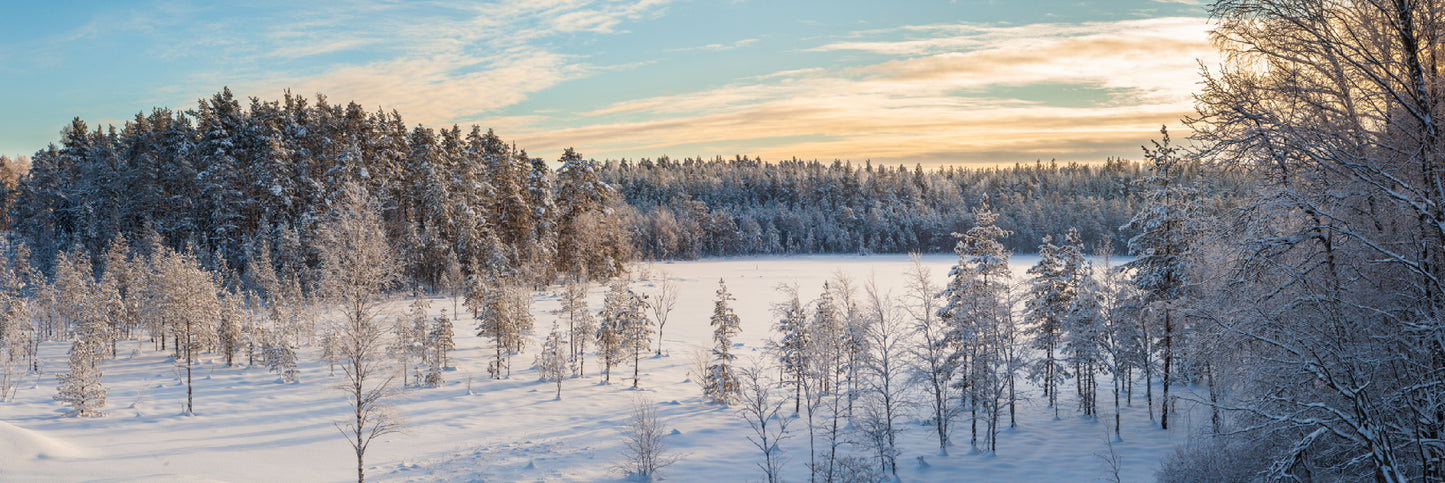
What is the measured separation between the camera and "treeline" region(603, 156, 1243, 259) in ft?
447

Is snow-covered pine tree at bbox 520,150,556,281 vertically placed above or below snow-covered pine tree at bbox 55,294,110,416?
above

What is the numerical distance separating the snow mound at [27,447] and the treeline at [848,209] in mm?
94847

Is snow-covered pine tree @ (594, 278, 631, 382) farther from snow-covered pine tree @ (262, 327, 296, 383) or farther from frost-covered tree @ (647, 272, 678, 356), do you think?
snow-covered pine tree @ (262, 327, 296, 383)

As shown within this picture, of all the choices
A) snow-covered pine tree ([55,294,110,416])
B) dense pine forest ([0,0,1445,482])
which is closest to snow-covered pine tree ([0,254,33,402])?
dense pine forest ([0,0,1445,482])

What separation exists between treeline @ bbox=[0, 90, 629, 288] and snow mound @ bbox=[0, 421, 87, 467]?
111 feet

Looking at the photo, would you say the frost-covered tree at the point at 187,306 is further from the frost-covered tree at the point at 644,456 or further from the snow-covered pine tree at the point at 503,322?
the frost-covered tree at the point at 644,456

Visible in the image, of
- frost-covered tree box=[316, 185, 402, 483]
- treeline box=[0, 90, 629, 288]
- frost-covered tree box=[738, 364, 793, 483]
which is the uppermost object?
treeline box=[0, 90, 629, 288]

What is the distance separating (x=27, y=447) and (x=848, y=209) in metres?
143

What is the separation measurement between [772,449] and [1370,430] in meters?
20.9

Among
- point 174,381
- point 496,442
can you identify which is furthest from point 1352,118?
point 174,381

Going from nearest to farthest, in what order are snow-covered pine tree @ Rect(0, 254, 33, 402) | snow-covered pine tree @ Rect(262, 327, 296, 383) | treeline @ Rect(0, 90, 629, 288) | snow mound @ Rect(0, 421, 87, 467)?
1. snow mound @ Rect(0, 421, 87, 467)
2. snow-covered pine tree @ Rect(0, 254, 33, 402)
3. snow-covered pine tree @ Rect(262, 327, 296, 383)
4. treeline @ Rect(0, 90, 629, 288)

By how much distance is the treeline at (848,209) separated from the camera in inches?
5364

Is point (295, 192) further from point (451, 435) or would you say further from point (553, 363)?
point (451, 435)

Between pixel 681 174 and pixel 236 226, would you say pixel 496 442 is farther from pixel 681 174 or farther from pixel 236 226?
pixel 681 174
